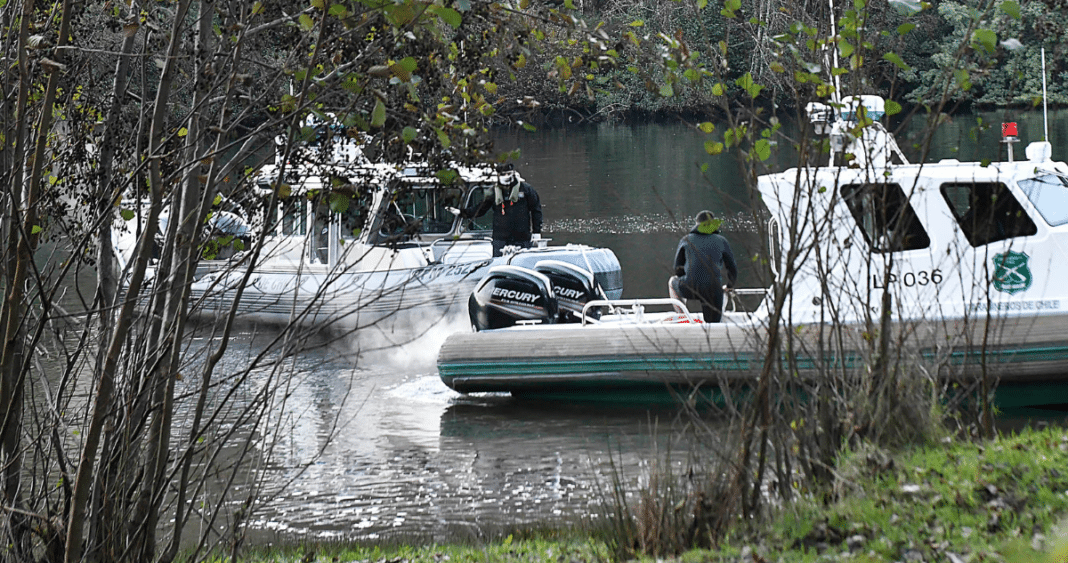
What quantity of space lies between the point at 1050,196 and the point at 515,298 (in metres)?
4.44

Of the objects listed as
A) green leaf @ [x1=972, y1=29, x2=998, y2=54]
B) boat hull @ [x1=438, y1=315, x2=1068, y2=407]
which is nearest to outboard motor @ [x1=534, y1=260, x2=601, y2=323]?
boat hull @ [x1=438, y1=315, x2=1068, y2=407]

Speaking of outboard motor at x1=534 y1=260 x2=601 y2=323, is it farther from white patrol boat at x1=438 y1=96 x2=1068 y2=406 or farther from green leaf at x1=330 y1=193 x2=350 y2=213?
green leaf at x1=330 y1=193 x2=350 y2=213

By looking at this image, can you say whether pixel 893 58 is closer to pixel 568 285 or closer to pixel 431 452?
pixel 431 452

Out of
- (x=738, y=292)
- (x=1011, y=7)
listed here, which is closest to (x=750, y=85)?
(x=1011, y=7)

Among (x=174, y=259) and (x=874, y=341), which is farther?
Result: (x=874, y=341)

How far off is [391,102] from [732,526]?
7.67 feet

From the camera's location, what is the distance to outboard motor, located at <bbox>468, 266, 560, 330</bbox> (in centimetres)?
1040

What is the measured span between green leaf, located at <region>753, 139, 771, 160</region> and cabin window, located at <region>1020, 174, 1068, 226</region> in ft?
16.4

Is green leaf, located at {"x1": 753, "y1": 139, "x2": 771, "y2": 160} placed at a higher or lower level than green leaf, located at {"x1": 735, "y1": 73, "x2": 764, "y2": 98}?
lower

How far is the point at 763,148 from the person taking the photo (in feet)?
15.6

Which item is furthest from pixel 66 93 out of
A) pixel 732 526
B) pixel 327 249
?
pixel 327 249

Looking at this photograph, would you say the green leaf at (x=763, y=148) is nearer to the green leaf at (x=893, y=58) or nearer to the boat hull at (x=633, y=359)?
the green leaf at (x=893, y=58)

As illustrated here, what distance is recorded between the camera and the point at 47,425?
13.8ft

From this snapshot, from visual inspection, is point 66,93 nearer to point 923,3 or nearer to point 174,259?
point 174,259
